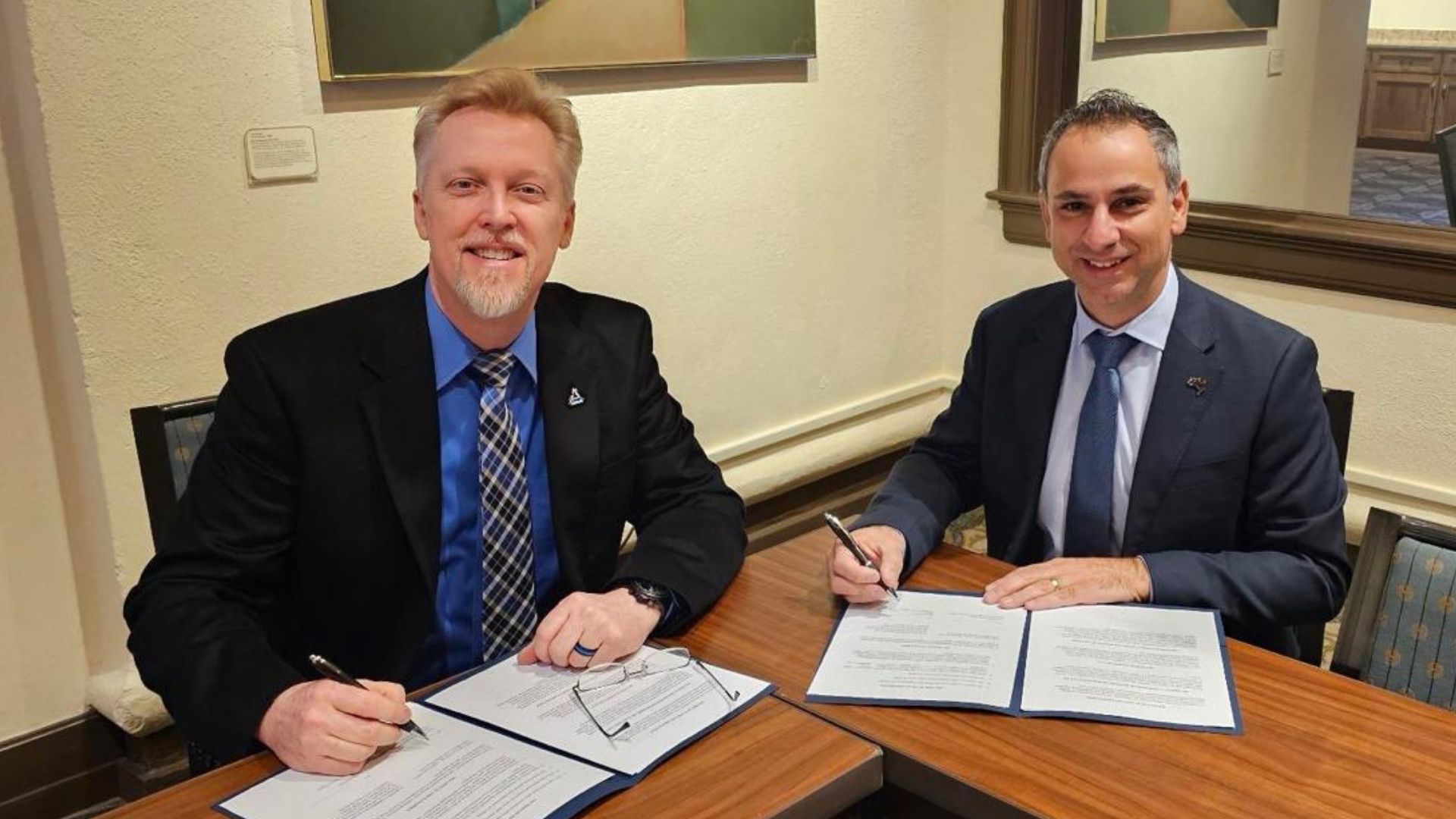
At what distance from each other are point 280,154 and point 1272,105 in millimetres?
3509

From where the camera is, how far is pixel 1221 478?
70.7 inches

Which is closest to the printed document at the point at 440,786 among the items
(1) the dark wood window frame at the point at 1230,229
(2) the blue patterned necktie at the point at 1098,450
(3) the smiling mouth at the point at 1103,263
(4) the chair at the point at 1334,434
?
(2) the blue patterned necktie at the point at 1098,450

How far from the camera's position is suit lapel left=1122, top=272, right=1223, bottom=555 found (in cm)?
180

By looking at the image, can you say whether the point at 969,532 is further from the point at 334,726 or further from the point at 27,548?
the point at 334,726

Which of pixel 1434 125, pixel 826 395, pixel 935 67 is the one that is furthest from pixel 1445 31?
pixel 826 395

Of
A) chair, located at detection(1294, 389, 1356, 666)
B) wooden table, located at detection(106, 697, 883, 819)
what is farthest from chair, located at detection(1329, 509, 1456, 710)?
wooden table, located at detection(106, 697, 883, 819)

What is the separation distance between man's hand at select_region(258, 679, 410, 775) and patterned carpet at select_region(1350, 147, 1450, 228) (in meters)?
2.77

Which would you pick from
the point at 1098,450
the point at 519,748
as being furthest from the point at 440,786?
the point at 1098,450

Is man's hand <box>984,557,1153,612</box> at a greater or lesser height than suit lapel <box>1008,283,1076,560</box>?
lesser

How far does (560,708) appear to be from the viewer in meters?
1.41

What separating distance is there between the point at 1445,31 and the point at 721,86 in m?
2.37

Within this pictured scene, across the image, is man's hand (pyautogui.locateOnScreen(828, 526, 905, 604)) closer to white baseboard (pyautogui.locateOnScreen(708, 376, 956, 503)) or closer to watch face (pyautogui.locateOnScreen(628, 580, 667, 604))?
watch face (pyautogui.locateOnScreen(628, 580, 667, 604))

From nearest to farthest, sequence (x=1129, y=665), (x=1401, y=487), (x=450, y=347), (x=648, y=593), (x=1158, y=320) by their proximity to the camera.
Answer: (x=1129, y=665)
(x=648, y=593)
(x=450, y=347)
(x=1158, y=320)
(x=1401, y=487)

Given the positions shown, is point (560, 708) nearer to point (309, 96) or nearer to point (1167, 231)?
point (1167, 231)
